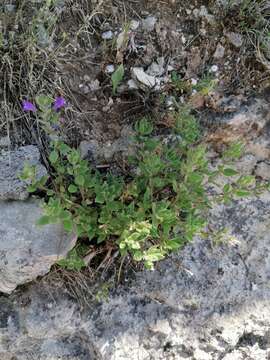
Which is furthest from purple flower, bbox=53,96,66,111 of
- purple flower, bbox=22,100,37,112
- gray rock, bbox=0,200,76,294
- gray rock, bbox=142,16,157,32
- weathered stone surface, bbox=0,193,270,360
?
weathered stone surface, bbox=0,193,270,360

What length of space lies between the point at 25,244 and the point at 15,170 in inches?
13.8

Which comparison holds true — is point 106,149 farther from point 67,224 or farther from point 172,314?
point 172,314

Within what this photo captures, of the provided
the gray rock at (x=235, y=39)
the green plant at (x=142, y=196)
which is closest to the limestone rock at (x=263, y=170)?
the green plant at (x=142, y=196)

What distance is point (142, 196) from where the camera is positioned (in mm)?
2420

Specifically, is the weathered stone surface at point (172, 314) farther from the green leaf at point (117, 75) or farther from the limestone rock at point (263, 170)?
the green leaf at point (117, 75)

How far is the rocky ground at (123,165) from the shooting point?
244 centimetres

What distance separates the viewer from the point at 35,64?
2582mm

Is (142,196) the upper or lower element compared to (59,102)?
lower

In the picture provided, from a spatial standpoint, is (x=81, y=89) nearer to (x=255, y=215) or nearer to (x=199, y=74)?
(x=199, y=74)

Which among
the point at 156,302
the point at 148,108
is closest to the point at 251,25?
the point at 148,108

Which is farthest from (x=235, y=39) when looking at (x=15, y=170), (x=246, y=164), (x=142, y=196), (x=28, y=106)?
(x=15, y=170)

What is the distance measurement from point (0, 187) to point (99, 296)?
2.29ft

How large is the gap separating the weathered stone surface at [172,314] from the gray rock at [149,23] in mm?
1043

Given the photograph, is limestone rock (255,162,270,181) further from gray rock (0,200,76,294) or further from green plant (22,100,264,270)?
gray rock (0,200,76,294)
